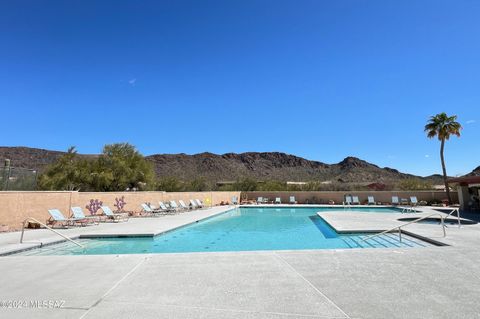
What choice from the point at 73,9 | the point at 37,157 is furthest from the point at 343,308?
the point at 37,157

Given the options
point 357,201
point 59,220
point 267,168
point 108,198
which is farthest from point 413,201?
point 267,168

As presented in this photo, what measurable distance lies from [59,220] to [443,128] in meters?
27.9

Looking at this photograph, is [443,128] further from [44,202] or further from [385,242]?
[44,202]

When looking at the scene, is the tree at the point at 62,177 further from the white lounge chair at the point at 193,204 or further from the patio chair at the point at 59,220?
the patio chair at the point at 59,220

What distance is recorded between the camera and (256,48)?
1596 centimetres

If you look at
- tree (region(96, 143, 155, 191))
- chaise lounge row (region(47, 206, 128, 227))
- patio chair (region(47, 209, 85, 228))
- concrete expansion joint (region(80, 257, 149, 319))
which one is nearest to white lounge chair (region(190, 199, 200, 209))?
tree (region(96, 143, 155, 191))

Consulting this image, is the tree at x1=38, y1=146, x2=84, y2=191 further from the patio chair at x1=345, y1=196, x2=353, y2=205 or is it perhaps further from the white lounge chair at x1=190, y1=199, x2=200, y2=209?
the patio chair at x1=345, y1=196, x2=353, y2=205

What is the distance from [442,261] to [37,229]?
12046 millimetres

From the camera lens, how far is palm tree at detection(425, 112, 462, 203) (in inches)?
982

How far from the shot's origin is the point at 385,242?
27.3ft

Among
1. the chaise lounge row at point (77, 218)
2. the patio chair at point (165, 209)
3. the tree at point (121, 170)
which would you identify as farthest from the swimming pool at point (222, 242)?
the tree at point (121, 170)

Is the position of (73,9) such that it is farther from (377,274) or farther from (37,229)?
(377,274)

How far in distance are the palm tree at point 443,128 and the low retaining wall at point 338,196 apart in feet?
5.72

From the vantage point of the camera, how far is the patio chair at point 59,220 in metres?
11.4
